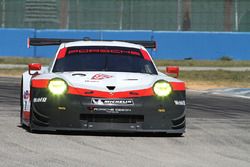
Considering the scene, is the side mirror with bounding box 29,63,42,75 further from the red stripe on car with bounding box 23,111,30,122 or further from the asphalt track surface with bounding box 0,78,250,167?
the asphalt track surface with bounding box 0,78,250,167

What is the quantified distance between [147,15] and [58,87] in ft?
126

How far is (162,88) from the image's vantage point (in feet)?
33.8

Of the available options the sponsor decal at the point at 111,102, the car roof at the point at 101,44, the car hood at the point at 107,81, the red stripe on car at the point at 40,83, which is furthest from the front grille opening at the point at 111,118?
the car roof at the point at 101,44

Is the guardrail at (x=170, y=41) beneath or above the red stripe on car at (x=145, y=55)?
beneath

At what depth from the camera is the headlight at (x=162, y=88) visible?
33.6 ft

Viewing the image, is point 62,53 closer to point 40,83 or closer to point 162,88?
point 40,83

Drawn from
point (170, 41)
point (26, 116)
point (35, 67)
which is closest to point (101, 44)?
point (35, 67)

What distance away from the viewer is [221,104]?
18.0 metres

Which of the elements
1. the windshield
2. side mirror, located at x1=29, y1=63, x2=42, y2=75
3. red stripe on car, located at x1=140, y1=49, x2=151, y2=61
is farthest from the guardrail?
side mirror, located at x1=29, y1=63, x2=42, y2=75

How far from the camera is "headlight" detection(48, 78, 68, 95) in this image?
1011 centimetres

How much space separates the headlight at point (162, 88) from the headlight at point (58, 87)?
1159mm

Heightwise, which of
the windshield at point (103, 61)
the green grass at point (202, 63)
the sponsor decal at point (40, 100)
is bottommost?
the green grass at point (202, 63)

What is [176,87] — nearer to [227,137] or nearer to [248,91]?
[227,137]

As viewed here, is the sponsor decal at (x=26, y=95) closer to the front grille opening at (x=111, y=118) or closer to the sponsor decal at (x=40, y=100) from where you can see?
the sponsor decal at (x=40, y=100)
